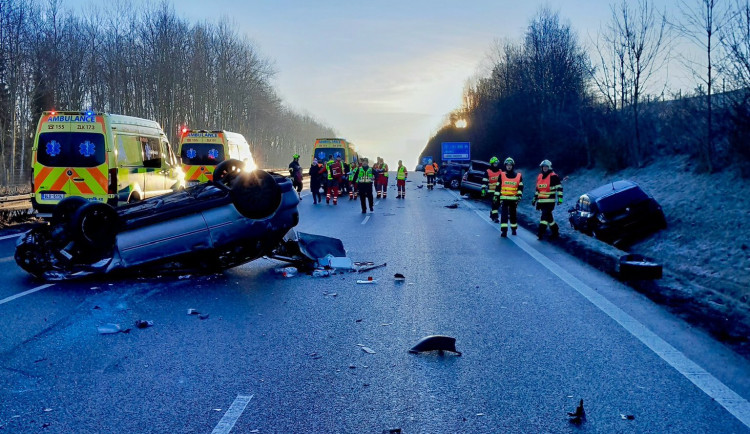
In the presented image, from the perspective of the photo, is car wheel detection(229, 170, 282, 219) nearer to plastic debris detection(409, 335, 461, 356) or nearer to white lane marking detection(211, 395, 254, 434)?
plastic debris detection(409, 335, 461, 356)

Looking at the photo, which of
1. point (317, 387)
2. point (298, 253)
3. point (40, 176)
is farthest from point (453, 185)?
point (317, 387)

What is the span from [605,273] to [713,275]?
186 cm

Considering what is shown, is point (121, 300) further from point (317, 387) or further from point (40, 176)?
point (40, 176)

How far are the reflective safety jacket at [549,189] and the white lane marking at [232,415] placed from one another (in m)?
10.7

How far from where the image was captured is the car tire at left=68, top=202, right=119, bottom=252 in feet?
28.5

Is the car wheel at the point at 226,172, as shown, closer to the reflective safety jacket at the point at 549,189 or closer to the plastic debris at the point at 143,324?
the plastic debris at the point at 143,324

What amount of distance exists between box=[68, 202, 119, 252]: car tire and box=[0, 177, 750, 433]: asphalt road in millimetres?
521

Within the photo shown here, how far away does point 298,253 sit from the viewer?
10039 mm

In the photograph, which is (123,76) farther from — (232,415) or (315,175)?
(232,415)

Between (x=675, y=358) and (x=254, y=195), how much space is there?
5776 millimetres

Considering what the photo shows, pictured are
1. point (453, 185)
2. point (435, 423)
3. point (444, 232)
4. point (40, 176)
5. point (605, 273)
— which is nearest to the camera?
point (435, 423)

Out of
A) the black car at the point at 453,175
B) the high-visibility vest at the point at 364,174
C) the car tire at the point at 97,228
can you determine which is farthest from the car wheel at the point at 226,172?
the black car at the point at 453,175

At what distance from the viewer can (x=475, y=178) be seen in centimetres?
3166

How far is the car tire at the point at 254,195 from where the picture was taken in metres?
9.16
